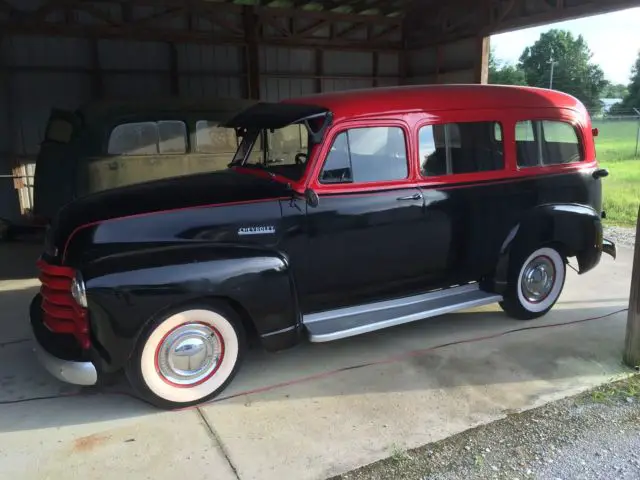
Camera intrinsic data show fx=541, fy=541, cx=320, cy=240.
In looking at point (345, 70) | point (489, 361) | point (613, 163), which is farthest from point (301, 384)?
point (613, 163)

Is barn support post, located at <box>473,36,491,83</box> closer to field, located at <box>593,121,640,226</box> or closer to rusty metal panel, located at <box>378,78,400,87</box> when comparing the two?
rusty metal panel, located at <box>378,78,400,87</box>

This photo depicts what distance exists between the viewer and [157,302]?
3.23 meters

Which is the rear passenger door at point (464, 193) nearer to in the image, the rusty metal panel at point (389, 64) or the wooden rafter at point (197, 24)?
the wooden rafter at point (197, 24)

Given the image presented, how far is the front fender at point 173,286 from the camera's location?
3148 mm

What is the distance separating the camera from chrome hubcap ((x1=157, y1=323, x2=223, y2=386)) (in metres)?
3.44

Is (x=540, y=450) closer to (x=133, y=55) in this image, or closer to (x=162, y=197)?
(x=162, y=197)

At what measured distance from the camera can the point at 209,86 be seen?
12.7 metres

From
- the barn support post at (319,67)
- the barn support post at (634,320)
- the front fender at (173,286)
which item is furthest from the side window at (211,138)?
the barn support post at (319,67)

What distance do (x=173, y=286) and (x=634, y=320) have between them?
3328 millimetres

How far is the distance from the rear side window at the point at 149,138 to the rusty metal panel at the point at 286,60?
240 inches

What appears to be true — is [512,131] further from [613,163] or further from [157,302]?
[613,163]

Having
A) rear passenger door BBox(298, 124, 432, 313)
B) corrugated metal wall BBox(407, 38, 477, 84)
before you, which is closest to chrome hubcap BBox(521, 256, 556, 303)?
rear passenger door BBox(298, 124, 432, 313)

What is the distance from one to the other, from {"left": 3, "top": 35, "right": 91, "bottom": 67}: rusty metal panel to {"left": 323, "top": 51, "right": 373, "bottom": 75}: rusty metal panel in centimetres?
595

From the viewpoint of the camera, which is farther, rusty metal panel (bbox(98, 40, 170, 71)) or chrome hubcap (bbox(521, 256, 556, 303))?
rusty metal panel (bbox(98, 40, 170, 71))
